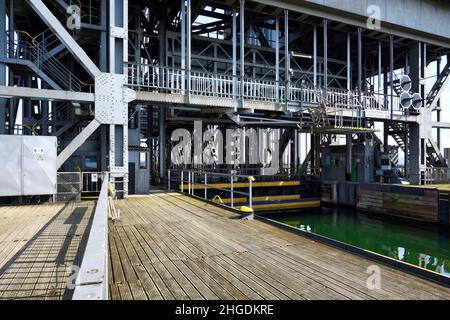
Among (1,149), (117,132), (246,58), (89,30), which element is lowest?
(1,149)

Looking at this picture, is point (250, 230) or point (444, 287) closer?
point (444, 287)

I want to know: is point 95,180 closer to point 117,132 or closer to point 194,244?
point 117,132

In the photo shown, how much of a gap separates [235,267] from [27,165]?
27.9 feet

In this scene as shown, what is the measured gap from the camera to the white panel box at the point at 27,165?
9.42 meters

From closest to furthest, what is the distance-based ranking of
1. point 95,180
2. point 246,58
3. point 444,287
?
point 444,287
point 95,180
point 246,58

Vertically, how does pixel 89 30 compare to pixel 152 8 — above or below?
below

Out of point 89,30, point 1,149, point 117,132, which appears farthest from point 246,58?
point 1,149

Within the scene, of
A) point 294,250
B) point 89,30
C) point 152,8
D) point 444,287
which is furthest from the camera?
point 152,8

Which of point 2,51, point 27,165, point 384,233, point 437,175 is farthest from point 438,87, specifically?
point 2,51

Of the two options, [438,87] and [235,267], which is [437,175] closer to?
[438,87]

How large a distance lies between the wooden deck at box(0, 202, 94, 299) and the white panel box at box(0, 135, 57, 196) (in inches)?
35.5

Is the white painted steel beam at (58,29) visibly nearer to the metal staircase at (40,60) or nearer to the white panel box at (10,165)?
the metal staircase at (40,60)

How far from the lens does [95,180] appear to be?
35.4ft
